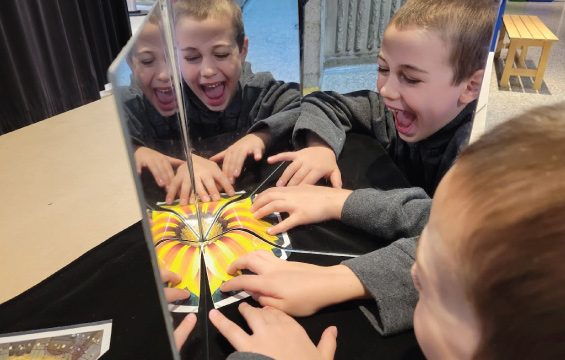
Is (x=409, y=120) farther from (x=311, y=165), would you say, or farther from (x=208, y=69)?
(x=208, y=69)

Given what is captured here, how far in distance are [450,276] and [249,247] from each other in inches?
13.5

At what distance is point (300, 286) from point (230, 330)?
0.31 ft

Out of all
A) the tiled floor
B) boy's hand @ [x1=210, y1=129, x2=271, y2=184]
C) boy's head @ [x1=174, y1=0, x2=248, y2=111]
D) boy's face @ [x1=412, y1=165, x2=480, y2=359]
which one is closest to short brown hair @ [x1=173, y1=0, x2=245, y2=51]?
boy's head @ [x1=174, y1=0, x2=248, y2=111]

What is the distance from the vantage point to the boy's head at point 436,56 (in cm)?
55

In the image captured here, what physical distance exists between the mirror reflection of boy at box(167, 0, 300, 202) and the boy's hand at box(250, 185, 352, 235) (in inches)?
2.4

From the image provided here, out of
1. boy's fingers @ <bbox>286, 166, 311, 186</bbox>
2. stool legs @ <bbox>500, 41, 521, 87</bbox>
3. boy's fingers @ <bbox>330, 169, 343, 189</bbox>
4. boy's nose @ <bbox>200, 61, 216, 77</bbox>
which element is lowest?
stool legs @ <bbox>500, 41, 521, 87</bbox>

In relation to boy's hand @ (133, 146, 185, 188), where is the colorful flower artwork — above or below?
below

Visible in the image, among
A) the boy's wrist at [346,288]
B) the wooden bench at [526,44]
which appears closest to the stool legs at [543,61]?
the wooden bench at [526,44]

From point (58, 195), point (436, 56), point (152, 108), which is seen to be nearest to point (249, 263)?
point (152, 108)

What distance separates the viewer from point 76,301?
2.27 ft

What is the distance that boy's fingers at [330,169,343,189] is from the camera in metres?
0.74

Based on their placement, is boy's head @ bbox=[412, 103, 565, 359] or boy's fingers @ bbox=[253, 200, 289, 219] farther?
boy's fingers @ bbox=[253, 200, 289, 219]

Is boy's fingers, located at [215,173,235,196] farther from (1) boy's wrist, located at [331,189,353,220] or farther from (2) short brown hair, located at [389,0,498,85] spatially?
(2) short brown hair, located at [389,0,498,85]

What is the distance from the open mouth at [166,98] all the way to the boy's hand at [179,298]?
0.17m
